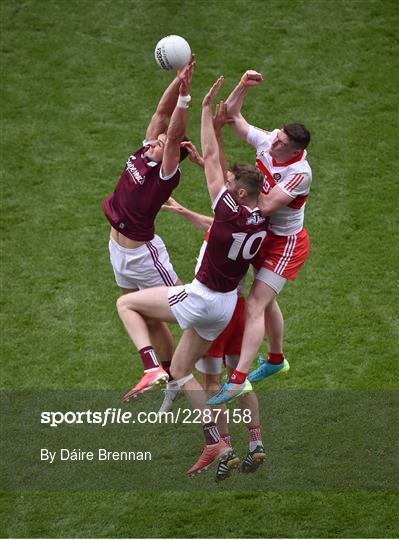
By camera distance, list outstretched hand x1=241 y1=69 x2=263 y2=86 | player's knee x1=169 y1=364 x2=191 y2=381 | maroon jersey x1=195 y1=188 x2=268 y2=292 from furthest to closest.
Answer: player's knee x1=169 y1=364 x2=191 y2=381, outstretched hand x1=241 y1=69 x2=263 y2=86, maroon jersey x1=195 y1=188 x2=268 y2=292

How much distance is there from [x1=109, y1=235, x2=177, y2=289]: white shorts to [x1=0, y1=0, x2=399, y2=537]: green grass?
385 centimetres

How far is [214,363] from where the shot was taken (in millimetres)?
14523

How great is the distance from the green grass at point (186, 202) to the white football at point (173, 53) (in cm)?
630

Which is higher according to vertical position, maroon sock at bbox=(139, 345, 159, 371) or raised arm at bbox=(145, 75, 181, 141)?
raised arm at bbox=(145, 75, 181, 141)

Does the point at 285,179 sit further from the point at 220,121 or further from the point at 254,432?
the point at 254,432

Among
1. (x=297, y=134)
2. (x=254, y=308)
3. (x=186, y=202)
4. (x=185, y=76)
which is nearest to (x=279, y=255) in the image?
(x=254, y=308)

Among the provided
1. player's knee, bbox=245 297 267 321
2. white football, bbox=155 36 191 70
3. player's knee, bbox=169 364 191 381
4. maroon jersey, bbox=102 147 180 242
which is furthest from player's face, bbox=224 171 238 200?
player's knee, bbox=169 364 191 381

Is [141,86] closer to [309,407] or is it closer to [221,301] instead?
[309,407]

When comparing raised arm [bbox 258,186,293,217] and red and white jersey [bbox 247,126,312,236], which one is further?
red and white jersey [bbox 247,126,312,236]

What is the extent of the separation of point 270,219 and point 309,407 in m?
4.97

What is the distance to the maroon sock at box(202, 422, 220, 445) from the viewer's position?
14.6m

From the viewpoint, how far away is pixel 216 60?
74.8ft

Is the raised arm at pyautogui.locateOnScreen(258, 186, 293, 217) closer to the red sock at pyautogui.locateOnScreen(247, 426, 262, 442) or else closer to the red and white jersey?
the red and white jersey

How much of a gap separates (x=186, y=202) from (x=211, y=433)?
6.73m
